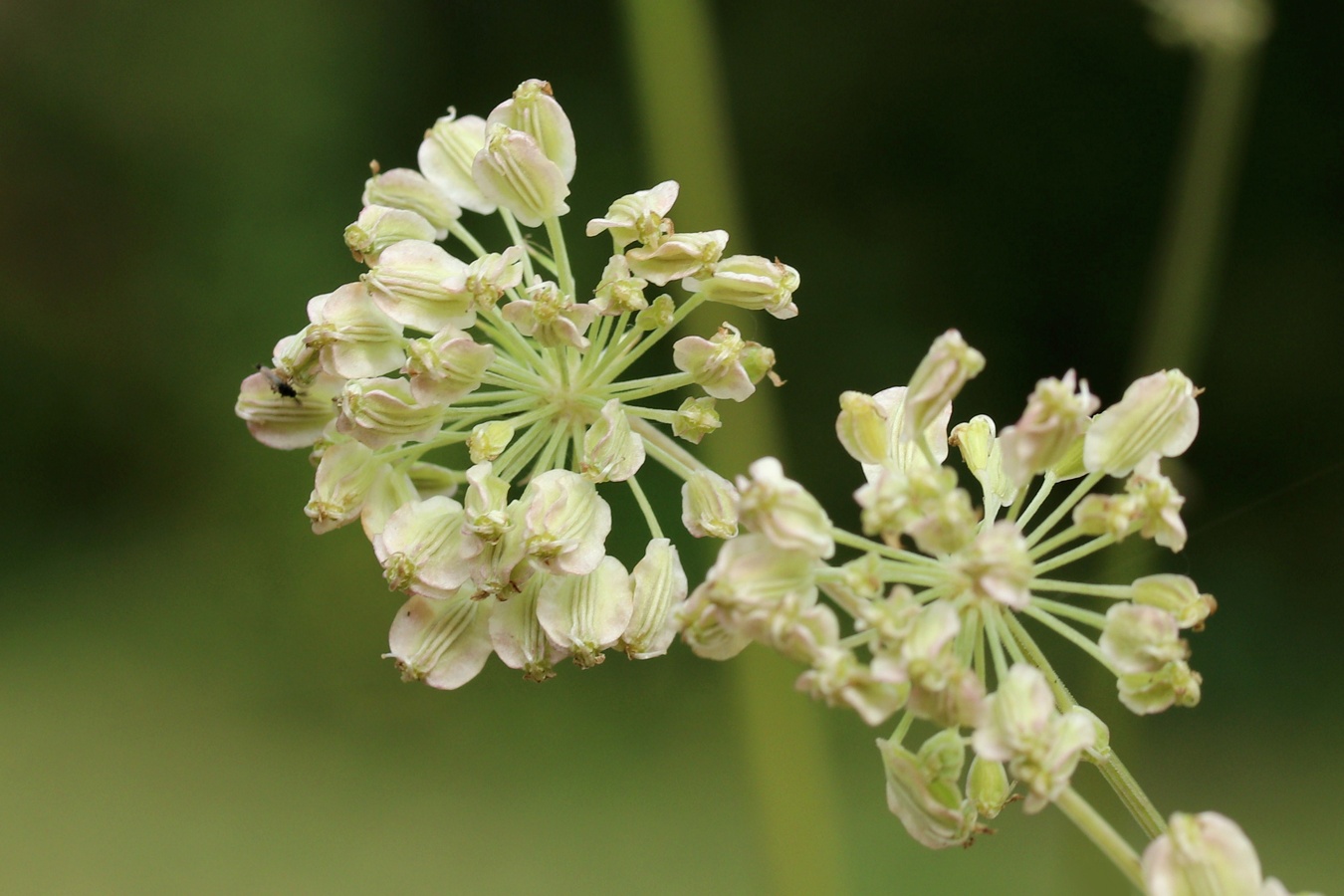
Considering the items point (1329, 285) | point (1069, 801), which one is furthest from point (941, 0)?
point (1069, 801)

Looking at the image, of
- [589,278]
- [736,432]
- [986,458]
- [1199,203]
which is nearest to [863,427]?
[986,458]

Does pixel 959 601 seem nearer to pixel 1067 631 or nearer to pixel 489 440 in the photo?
pixel 1067 631

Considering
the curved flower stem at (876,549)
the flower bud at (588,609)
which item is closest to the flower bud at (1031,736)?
the curved flower stem at (876,549)

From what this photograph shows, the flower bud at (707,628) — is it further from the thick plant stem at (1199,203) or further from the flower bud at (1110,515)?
the thick plant stem at (1199,203)

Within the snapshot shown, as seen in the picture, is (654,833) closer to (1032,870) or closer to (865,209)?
(1032,870)

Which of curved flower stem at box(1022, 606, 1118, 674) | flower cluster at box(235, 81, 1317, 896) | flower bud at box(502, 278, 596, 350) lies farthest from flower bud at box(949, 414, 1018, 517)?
flower bud at box(502, 278, 596, 350)

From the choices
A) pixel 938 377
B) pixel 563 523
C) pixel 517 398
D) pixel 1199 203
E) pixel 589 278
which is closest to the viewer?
pixel 938 377
